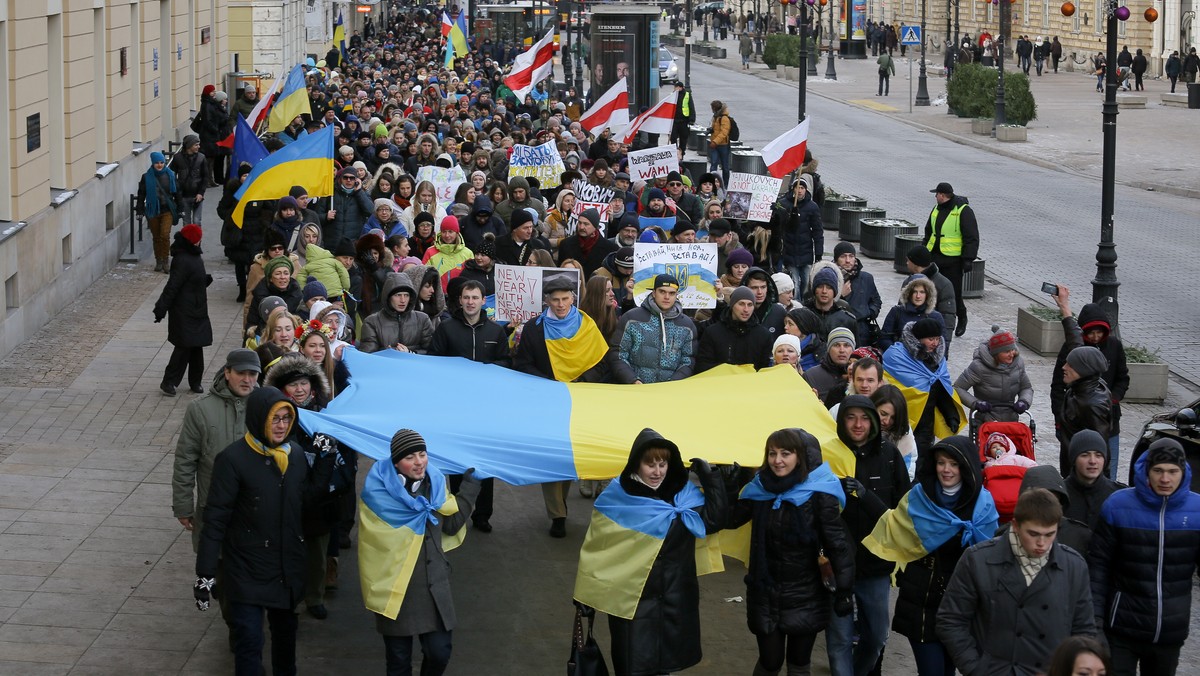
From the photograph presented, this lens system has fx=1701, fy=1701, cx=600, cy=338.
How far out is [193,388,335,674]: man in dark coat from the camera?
823 cm

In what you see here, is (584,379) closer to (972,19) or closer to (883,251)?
(883,251)

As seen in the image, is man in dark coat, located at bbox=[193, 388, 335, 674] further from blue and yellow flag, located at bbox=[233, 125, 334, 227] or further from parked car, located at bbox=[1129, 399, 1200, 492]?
blue and yellow flag, located at bbox=[233, 125, 334, 227]

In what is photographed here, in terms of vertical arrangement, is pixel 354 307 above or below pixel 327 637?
above

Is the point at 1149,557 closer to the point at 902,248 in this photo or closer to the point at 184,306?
the point at 184,306

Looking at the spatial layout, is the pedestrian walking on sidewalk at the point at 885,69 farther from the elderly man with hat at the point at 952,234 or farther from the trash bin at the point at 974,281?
the elderly man with hat at the point at 952,234

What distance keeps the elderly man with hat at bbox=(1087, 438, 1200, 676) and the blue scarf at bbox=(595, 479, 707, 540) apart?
1.86 meters

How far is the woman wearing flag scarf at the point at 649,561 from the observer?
805 cm

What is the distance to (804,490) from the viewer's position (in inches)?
317

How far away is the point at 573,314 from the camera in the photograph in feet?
37.0

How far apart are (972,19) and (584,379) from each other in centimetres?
7716

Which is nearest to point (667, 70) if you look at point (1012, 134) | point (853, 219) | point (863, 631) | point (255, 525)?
point (1012, 134)

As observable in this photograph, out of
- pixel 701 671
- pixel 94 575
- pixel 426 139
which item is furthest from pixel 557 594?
pixel 426 139

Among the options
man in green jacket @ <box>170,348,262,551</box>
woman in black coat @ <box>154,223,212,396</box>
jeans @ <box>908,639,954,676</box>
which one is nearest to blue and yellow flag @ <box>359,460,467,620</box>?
man in green jacket @ <box>170,348,262,551</box>

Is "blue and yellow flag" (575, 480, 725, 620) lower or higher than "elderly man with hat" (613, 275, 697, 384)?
lower
